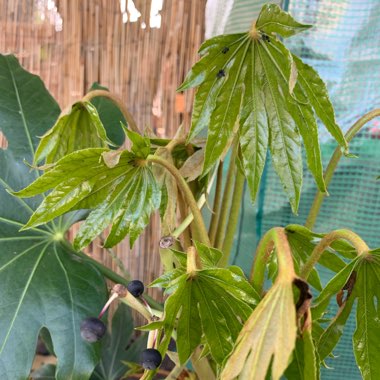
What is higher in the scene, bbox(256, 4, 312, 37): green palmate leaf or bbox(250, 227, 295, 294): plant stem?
bbox(256, 4, 312, 37): green palmate leaf

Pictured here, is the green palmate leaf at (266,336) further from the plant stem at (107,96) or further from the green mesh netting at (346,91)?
the green mesh netting at (346,91)

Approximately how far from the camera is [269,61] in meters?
0.50

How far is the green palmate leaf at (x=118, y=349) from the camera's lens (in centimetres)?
96

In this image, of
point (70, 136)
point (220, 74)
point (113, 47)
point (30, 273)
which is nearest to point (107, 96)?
point (70, 136)

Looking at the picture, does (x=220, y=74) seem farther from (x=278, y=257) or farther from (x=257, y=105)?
(x=278, y=257)

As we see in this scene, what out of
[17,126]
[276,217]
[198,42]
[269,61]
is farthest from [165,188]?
[198,42]

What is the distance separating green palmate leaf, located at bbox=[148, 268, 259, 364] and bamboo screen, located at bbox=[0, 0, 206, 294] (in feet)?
2.40

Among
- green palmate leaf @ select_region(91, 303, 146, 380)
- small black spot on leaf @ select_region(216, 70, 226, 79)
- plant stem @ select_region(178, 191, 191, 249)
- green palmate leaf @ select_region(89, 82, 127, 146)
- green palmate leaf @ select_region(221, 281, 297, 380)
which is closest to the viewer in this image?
green palmate leaf @ select_region(221, 281, 297, 380)

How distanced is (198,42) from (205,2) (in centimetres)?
9

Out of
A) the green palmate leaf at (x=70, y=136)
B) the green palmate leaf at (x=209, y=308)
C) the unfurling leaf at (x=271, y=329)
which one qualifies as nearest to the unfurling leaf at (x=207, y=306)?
the green palmate leaf at (x=209, y=308)

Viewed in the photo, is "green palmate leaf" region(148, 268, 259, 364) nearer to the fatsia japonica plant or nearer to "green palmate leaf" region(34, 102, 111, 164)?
the fatsia japonica plant

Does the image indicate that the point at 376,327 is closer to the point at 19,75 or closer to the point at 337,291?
the point at 337,291

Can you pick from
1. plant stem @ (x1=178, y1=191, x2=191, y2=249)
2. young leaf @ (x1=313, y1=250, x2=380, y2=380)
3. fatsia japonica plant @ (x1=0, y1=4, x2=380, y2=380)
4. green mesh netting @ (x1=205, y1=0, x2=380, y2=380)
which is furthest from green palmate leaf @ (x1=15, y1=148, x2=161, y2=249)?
green mesh netting @ (x1=205, y1=0, x2=380, y2=380)

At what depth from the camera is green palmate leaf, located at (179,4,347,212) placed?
1.53 feet
